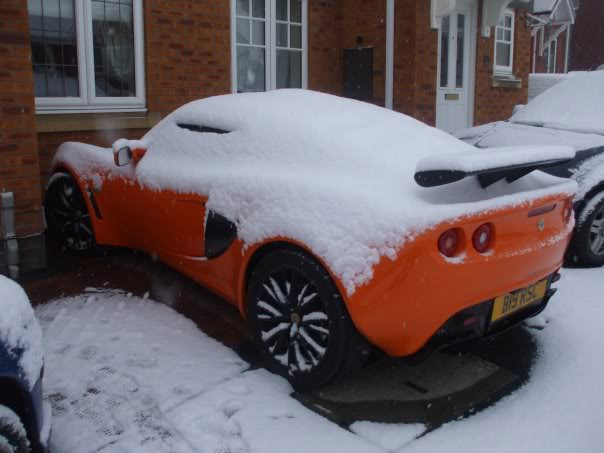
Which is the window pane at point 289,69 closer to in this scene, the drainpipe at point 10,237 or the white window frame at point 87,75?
the white window frame at point 87,75

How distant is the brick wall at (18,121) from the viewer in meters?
5.20

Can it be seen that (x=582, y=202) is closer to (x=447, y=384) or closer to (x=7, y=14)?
(x=447, y=384)

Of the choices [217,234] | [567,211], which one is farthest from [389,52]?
[217,234]

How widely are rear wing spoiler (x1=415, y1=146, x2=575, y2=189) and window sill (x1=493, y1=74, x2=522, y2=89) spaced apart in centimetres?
989

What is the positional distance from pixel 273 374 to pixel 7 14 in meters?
3.77

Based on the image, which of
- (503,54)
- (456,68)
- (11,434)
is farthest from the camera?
(503,54)

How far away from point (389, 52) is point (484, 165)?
283 inches

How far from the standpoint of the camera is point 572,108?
21.4 feet

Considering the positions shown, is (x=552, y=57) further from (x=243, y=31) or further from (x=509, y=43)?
(x=243, y=31)

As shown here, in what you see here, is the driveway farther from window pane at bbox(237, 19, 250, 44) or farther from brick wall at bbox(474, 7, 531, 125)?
brick wall at bbox(474, 7, 531, 125)

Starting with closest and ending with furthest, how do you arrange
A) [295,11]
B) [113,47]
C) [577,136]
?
1. [577,136]
2. [113,47]
3. [295,11]

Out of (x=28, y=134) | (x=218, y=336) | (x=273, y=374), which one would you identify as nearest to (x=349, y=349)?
(x=273, y=374)

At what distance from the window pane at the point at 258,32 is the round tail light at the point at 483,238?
6986 millimetres

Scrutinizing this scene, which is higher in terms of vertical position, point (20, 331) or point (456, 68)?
point (456, 68)
